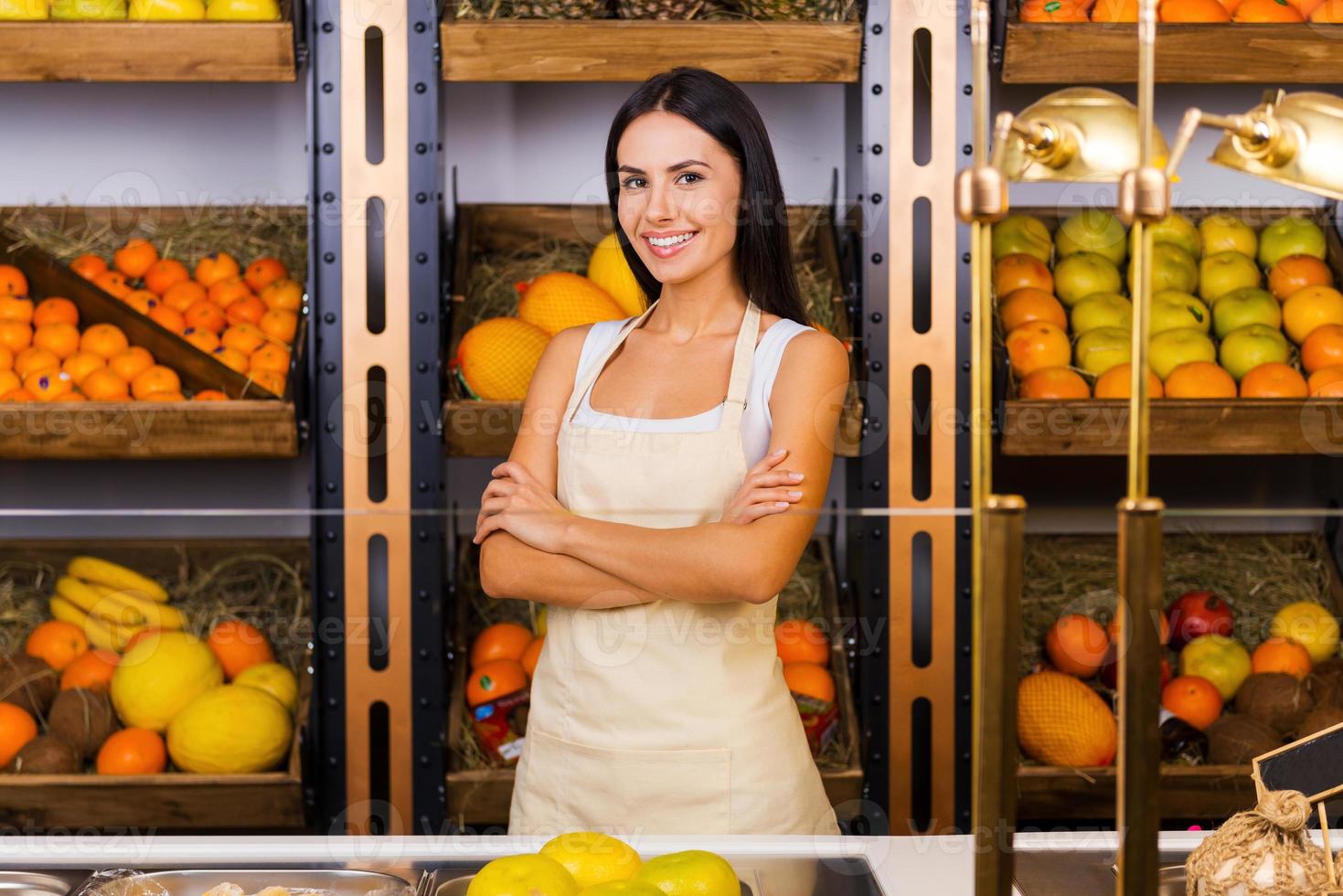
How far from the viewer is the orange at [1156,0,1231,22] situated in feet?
7.05

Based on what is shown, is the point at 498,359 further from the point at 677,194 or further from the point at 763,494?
the point at 763,494

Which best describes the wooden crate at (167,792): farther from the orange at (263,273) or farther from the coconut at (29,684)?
the orange at (263,273)

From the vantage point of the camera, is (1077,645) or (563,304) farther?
(563,304)

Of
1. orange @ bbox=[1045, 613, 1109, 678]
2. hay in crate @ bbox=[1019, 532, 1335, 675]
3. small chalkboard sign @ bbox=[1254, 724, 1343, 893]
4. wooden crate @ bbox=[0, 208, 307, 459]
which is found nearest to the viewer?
small chalkboard sign @ bbox=[1254, 724, 1343, 893]

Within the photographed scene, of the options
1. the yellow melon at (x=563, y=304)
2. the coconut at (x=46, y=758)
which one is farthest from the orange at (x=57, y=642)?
the yellow melon at (x=563, y=304)

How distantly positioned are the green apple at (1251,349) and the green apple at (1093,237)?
29 cm

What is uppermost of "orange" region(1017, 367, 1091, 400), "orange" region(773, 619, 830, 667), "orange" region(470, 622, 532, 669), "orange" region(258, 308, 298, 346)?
"orange" region(258, 308, 298, 346)

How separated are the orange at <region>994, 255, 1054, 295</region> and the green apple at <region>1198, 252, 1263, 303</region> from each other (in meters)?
0.30

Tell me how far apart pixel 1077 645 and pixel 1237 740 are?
0.59ft

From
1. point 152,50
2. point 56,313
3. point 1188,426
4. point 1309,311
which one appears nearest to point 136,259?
point 56,313

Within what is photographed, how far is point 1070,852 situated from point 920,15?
1.54m

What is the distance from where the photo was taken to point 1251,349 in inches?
87.0

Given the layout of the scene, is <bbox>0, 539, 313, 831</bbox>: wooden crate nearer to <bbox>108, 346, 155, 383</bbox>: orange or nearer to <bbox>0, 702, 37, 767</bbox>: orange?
<bbox>0, 702, 37, 767</bbox>: orange

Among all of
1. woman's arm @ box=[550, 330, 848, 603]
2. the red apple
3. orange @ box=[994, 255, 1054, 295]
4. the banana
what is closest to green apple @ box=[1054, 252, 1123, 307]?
orange @ box=[994, 255, 1054, 295]
